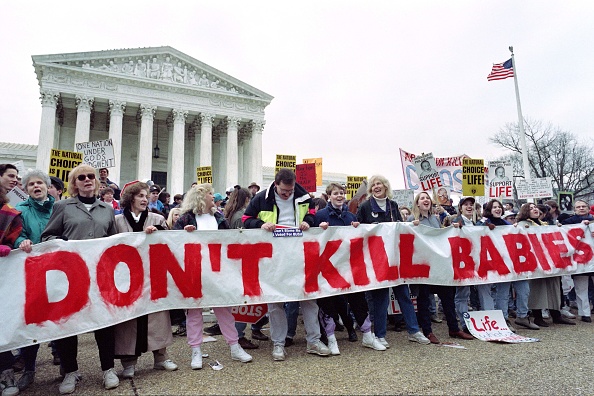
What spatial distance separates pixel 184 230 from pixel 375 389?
99.8 inches

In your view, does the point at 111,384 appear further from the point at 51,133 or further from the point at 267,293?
the point at 51,133

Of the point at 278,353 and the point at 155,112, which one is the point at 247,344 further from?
the point at 155,112

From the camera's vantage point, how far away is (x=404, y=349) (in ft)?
14.7

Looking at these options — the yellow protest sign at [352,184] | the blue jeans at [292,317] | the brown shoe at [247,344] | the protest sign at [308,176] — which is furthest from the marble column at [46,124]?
the blue jeans at [292,317]

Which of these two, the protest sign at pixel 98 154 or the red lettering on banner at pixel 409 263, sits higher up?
the protest sign at pixel 98 154

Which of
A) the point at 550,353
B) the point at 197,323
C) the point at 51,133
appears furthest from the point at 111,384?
the point at 51,133

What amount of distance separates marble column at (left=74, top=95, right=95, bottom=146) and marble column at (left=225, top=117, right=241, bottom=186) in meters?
11.5

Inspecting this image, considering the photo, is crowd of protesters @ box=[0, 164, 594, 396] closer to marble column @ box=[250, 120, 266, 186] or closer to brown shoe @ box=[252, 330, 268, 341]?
brown shoe @ box=[252, 330, 268, 341]

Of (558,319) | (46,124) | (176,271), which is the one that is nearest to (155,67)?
(46,124)

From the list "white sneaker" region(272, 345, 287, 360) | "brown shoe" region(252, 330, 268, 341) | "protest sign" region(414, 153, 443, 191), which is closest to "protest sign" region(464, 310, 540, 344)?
"white sneaker" region(272, 345, 287, 360)

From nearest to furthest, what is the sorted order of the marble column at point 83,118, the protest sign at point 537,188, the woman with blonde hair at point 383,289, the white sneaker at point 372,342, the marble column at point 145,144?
1. the white sneaker at point 372,342
2. the woman with blonde hair at point 383,289
3. the protest sign at point 537,188
4. the marble column at point 83,118
5. the marble column at point 145,144

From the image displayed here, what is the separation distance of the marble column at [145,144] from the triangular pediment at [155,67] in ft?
8.90

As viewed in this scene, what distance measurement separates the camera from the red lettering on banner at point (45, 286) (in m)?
3.39

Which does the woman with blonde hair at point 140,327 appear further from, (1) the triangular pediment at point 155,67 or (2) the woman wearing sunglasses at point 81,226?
(1) the triangular pediment at point 155,67
